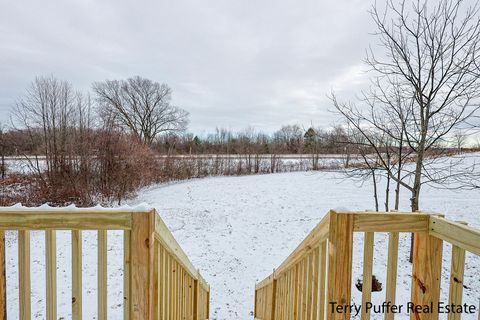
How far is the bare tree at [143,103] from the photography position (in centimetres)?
2547

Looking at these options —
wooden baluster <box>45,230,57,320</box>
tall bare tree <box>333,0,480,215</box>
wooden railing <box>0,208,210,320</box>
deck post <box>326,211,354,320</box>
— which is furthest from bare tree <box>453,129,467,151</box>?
wooden baluster <box>45,230,57,320</box>

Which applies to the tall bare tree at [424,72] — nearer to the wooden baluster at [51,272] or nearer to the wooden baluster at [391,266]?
the wooden baluster at [391,266]

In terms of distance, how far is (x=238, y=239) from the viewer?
6.84 meters

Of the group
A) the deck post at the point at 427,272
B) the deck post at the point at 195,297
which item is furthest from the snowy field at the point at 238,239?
the deck post at the point at 427,272

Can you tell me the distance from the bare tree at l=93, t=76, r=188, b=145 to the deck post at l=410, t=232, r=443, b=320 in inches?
1042

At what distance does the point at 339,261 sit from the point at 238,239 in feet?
19.8

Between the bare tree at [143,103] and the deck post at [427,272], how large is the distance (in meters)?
26.5

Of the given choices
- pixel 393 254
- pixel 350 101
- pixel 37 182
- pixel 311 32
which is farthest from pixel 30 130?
pixel 393 254

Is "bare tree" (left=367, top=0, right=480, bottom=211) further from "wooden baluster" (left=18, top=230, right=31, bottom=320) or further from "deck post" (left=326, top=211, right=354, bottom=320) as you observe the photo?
"wooden baluster" (left=18, top=230, right=31, bottom=320)

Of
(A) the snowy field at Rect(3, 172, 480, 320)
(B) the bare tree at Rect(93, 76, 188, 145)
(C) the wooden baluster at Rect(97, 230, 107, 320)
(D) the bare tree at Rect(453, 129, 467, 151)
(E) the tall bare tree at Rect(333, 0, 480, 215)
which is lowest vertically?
(A) the snowy field at Rect(3, 172, 480, 320)

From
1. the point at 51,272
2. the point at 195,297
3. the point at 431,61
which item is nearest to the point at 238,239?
the point at 195,297

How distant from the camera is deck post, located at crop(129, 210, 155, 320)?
42.8 inches

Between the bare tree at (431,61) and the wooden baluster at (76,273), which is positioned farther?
the bare tree at (431,61)

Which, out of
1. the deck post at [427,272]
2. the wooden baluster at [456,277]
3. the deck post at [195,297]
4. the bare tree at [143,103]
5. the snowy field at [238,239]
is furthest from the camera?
the bare tree at [143,103]
